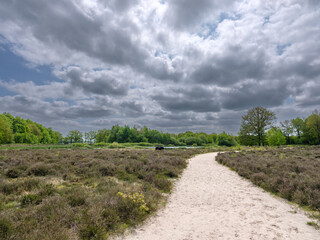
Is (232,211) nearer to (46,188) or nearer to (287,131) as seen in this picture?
(46,188)

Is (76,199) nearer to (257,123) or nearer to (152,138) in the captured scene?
(257,123)

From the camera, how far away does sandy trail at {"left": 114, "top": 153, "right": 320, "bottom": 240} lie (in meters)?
4.93

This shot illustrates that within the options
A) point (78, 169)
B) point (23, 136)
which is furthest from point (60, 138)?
point (78, 169)

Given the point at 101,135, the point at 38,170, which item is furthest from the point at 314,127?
the point at 101,135

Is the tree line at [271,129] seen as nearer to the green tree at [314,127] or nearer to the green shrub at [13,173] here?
the green tree at [314,127]

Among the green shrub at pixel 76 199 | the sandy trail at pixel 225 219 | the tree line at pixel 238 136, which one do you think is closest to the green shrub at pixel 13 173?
the green shrub at pixel 76 199

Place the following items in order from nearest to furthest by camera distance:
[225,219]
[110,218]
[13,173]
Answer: [110,218] < [225,219] < [13,173]

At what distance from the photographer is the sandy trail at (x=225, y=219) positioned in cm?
493

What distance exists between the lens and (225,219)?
5.92 m

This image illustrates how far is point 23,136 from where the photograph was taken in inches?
2741

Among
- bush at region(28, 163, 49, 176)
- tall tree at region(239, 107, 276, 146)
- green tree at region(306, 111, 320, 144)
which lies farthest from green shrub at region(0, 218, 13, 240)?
green tree at region(306, 111, 320, 144)

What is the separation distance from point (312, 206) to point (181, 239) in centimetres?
607

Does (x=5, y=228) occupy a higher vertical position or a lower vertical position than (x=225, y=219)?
higher

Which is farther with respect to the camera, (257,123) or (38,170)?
(257,123)
